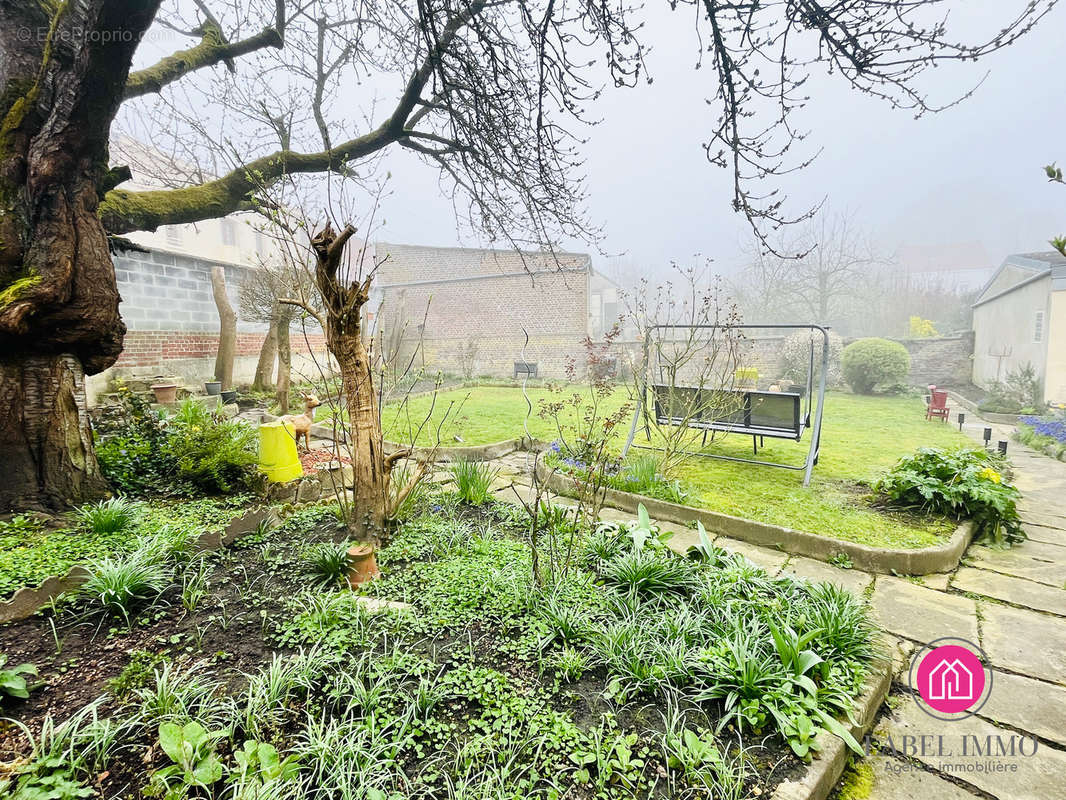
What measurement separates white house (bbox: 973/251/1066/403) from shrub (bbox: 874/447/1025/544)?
7.92m

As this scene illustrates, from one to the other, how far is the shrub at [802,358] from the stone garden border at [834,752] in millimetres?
12427

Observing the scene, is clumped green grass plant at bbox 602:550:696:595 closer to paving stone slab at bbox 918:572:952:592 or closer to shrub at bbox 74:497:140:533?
paving stone slab at bbox 918:572:952:592

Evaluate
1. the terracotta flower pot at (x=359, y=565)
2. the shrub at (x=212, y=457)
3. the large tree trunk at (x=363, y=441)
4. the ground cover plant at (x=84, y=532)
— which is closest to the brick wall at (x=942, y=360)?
the large tree trunk at (x=363, y=441)

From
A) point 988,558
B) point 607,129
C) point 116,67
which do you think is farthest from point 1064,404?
point 116,67

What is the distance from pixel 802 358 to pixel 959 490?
10723mm

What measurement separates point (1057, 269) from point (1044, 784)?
40.0ft

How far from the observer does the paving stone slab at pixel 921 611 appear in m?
2.26

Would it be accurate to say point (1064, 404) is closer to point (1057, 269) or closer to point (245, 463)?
point (1057, 269)

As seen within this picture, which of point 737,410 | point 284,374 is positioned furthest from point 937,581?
point 284,374

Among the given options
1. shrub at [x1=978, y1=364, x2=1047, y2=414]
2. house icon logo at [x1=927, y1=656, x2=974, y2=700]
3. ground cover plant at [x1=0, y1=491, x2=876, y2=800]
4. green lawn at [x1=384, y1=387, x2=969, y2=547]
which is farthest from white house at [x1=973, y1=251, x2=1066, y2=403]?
ground cover plant at [x1=0, y1=491, x2=876, y2=800]

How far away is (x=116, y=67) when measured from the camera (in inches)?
113

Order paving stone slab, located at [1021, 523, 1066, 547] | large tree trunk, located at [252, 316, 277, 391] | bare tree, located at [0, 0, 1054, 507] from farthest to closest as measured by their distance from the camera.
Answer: large tree trunk, located at [252, 316, 277, 391] → paving stone slab, located at [1021, 523, 1066, 547] → bare tree, located at [0, 0, 1054, 507]

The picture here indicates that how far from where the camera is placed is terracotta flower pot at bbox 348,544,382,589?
2.39 metres

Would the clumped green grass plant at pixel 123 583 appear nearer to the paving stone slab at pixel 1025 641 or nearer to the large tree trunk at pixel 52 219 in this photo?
the large tree trunk at pixel 52 219
